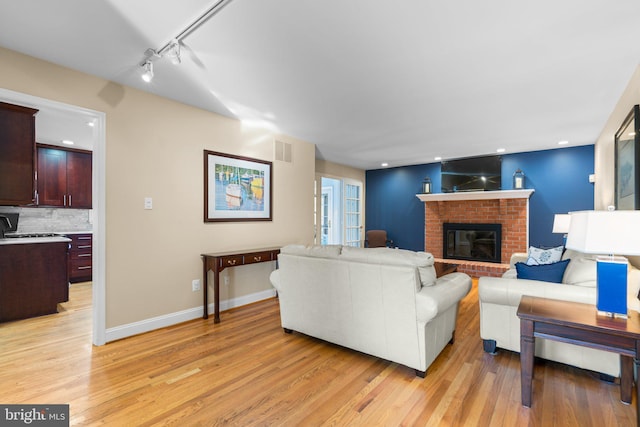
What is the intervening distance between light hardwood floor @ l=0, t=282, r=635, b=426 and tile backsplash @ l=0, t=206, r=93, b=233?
306cm

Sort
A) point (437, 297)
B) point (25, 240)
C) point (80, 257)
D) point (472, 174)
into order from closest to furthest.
A: point (437, 297), point (25, 240), point (80, 257), point (472, 174)

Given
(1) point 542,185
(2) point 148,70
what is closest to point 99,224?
(2) point 148,70

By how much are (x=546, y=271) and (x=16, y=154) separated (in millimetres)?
4828

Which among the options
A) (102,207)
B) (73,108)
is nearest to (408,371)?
(102,207)

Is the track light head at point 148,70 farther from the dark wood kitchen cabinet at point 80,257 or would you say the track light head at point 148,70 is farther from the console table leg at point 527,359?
the dark wood kitchen cabinet at point 80,257

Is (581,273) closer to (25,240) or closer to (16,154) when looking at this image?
(16,154)

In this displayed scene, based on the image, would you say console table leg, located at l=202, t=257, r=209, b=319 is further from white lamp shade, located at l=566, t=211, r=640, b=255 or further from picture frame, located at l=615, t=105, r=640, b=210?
picture frame, located at l=615, t=105, r=640, b=210

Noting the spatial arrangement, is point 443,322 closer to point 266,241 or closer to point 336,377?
point 336,377

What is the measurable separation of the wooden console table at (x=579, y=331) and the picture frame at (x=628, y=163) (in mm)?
1251

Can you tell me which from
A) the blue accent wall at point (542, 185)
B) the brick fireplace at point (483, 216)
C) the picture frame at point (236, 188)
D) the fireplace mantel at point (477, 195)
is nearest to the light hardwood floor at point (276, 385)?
the picture frame at point (236, 188)

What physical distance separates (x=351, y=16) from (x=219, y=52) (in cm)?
105

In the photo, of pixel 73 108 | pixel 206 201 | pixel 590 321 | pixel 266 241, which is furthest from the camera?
pixel 266 241

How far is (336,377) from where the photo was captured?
2234 mm

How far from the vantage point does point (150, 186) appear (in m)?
3.15
